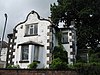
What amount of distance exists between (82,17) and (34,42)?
6765 mm

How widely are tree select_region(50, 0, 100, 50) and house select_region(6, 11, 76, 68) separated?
1478 mm

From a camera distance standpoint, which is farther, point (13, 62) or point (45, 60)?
point (13, 62)

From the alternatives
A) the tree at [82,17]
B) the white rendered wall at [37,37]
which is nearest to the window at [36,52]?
the white rendered wall at [37,37]

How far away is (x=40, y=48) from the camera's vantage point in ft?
84.0

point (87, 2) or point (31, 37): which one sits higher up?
point (87, 2)

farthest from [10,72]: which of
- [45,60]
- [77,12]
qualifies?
[77,12]

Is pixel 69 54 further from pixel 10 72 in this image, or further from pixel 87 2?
pixel 10 72

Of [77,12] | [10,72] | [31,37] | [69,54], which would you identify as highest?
[77,12]

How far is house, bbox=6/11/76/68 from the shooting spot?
25.2 metres

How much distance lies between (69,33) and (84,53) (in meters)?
4.10

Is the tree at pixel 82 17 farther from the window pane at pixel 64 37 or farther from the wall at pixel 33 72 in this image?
the wall at pixel 33 72

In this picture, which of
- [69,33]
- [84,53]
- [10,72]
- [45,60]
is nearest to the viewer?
[10,72]

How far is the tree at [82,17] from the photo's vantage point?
25.6 meters

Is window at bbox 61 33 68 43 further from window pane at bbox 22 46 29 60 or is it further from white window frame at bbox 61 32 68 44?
window pane at bbox 22 46 29 60
